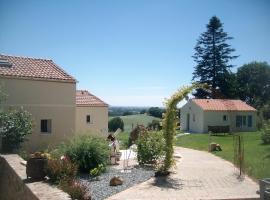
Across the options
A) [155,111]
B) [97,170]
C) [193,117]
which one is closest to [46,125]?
[97,170]

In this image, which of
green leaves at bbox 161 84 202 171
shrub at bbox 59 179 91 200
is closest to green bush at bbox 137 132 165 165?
green leaves at bbox 161 84 202 171

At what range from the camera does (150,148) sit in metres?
16.7

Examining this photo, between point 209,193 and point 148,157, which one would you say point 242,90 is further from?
point 209,193

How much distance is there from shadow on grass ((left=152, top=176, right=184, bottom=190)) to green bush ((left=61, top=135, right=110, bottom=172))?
2721 mm

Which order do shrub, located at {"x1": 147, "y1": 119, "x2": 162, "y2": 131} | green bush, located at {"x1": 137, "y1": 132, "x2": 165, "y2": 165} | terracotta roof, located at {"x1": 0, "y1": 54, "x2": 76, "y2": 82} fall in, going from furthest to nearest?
1. terracotta roof, located at {"x1": 0, "y1": 54, "x2": 76, "y2": 82}
2. shrub, located at {"x1": 147, "y1": 119, "x2": 162, "y2": 131}
3. green bush, located at {"x1": 137, "y1": 132, "x2": 165, "y2": 165}

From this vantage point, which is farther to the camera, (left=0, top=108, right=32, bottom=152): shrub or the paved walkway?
(left=0, top=108, right=32, bottom=152): shrub

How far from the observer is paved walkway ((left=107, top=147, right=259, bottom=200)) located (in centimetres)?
1139

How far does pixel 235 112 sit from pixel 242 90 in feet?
79.7

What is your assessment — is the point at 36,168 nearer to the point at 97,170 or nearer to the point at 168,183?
the point at 97,170

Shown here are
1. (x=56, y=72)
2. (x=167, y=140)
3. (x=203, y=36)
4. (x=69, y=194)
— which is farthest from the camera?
(x=203, y=36)

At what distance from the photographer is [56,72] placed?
24.7 metres

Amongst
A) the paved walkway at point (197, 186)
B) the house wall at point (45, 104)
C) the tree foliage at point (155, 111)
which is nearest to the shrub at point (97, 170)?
the paved walkway at point (197, 186)

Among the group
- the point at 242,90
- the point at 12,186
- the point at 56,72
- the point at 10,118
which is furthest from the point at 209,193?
the point at 242,90

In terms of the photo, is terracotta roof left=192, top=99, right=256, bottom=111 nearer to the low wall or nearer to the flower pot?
the low wall
